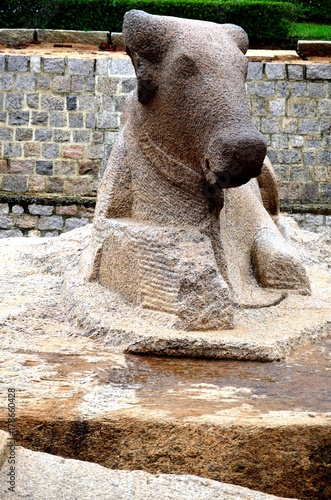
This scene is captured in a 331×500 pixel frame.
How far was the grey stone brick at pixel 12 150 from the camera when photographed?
41.8 feet

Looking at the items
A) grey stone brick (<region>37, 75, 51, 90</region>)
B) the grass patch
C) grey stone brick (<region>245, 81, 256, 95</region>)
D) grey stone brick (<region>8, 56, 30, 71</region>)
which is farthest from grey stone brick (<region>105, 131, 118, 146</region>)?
the grass patch

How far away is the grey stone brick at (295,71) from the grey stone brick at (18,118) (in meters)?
3.39

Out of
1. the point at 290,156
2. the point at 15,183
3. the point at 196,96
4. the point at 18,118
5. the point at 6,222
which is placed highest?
the point at 196,96

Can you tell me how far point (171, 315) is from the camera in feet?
14.2

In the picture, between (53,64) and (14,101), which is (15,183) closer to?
(14,101)

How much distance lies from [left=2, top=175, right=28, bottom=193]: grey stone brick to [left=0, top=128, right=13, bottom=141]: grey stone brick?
49 cm

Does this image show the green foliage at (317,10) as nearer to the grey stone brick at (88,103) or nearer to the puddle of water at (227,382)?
the grey stone brick at (88,103)

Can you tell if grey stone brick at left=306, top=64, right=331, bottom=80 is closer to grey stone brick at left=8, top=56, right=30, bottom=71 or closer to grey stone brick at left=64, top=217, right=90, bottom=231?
grey stone brick at left=64, top=217, right=90, bottom=231

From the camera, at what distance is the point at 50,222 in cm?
1269

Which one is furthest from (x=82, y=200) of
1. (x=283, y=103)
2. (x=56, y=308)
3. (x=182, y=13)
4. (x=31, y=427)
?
(x=31, y=427)

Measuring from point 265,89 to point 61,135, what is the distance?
2.69 meters

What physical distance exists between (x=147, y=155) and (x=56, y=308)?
88 centimetres

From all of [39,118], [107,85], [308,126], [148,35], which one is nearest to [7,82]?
[39,118]

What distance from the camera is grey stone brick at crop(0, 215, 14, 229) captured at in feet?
41.3
